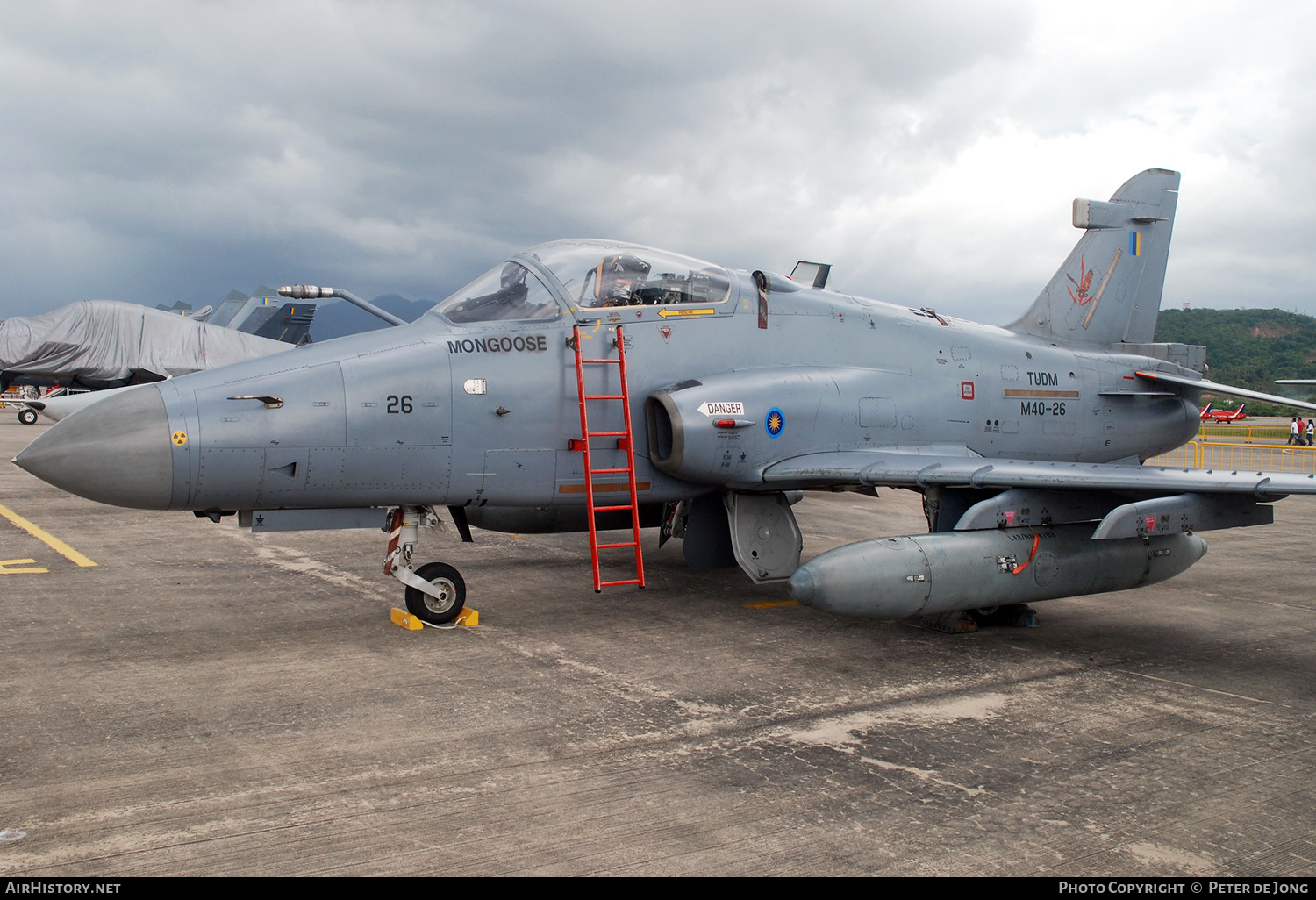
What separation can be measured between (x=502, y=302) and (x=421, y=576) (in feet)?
7.14

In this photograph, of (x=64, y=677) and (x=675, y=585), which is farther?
(x=675, y=585)

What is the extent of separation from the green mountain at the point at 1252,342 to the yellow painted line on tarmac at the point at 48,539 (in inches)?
2710

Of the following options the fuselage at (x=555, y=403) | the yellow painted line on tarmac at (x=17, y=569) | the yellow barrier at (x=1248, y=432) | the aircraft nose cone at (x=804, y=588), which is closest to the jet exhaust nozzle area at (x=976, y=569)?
the aircraft nose cone at (x=804, y=588)

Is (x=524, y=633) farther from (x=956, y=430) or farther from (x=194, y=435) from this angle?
(x=956, y=430)

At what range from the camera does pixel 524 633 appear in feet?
22.5

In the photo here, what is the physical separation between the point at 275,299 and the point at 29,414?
54.3ft

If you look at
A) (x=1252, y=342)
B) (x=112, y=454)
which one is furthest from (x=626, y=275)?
(x=1252, y=342)

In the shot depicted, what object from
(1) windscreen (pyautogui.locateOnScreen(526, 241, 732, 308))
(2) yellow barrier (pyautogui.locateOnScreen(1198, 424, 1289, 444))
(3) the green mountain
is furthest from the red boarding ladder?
(3) the green mountain

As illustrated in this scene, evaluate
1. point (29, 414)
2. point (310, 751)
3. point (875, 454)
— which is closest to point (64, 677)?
point (310, 751)

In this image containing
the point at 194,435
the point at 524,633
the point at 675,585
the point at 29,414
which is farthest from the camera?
the point at 29,414

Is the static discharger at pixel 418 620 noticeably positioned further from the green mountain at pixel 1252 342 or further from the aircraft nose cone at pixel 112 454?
the green mountain at pixel 1252 342

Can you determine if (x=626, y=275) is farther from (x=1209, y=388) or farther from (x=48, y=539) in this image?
(x=48, y=539)

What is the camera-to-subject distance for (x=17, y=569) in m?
9.01

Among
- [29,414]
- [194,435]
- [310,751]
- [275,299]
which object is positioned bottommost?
[310,751]
